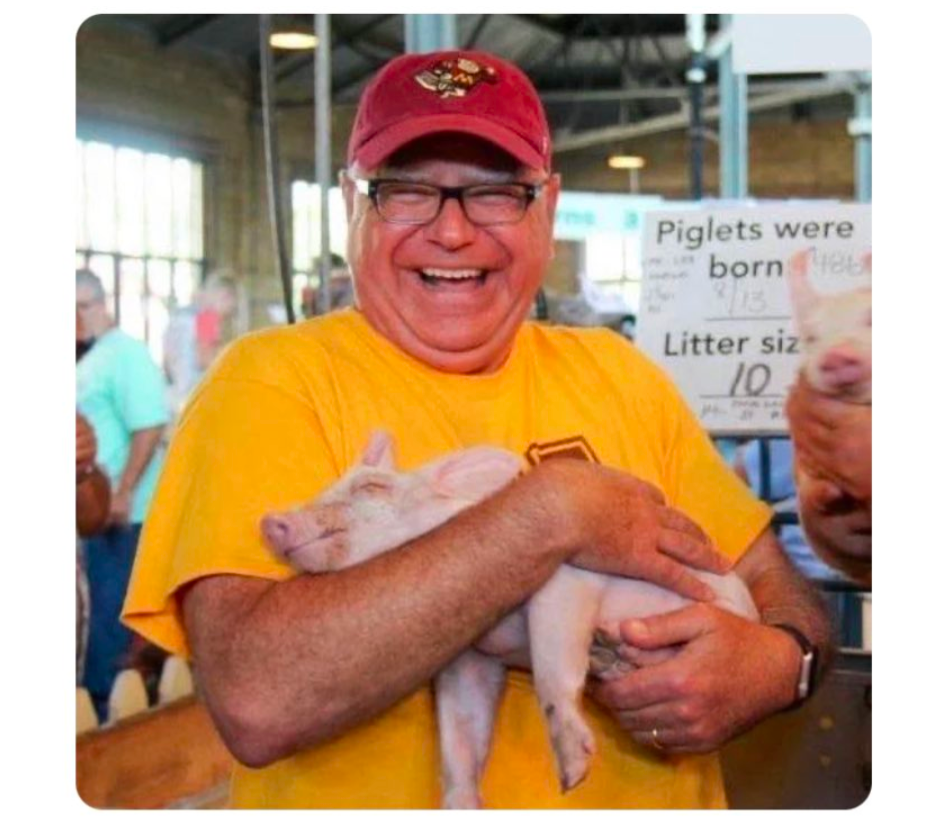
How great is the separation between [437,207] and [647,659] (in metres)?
0.38

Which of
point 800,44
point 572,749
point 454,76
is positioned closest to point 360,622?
point 572,749

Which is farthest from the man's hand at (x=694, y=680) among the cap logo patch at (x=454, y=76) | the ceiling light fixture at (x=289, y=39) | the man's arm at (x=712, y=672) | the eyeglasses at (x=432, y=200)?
the ceiling light fixture at (x=289, y=39)

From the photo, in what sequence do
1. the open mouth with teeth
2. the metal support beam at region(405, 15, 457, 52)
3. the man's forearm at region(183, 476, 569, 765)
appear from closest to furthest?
the man's forearm at region(183, 476, 569, 765) → the open mouth with teeth → the metal support beam at region(405, 15, 457, 52)

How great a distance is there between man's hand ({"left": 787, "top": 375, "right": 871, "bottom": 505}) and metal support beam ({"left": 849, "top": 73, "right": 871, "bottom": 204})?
17 centimetres

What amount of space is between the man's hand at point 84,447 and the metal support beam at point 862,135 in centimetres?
69

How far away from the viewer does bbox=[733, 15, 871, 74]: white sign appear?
49.1 inches

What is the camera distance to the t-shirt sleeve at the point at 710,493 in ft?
3.87

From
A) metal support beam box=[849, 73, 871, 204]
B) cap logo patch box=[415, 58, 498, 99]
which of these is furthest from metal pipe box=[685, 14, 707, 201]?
cap logo patch box=[415, 58, 498, 99]

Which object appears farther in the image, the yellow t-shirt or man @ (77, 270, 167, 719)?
man @ (77, 270, 167, 719)

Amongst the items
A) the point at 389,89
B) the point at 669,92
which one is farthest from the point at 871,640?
the point at 389,89

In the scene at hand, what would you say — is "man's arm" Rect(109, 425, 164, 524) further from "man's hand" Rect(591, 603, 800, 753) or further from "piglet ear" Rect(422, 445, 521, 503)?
"man's hand" Rect(591, 603, 800, 753)

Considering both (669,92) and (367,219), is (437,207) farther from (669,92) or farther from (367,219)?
(669,92)
